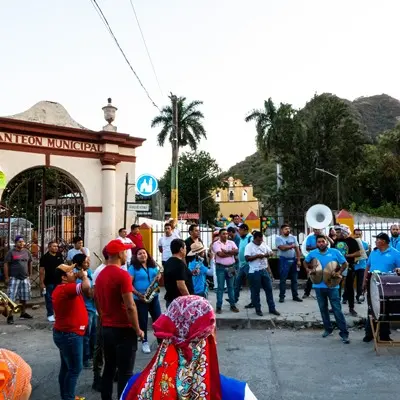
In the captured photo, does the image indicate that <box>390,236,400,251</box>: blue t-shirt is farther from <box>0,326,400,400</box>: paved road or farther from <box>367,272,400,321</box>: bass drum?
<box>367,272,400,321</box>: bass drum

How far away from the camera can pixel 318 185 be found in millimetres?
37375

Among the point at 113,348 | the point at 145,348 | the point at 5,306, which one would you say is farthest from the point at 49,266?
the point at 113,348

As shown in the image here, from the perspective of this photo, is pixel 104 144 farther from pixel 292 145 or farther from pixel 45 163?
pixel 292 145

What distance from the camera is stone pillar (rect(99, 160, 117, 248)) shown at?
466 inches

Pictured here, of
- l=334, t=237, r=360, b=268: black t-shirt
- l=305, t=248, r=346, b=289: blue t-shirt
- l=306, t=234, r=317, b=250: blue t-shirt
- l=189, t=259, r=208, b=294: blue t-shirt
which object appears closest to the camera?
l=305, t=248, r=346, b=289: blue t-shirt

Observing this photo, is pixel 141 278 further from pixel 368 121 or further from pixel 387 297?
pixel 368 121

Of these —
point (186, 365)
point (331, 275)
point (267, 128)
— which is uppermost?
point (267, 128)

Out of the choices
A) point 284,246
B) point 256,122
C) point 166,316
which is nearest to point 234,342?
point 284,246

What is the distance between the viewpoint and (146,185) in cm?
1120

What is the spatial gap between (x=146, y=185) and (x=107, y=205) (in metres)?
1.40

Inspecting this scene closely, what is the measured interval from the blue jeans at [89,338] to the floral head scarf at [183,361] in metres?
3.74

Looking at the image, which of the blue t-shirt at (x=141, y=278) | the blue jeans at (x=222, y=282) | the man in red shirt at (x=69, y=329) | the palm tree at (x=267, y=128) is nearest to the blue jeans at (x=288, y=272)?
the blue jeans at (x=222, y=282)

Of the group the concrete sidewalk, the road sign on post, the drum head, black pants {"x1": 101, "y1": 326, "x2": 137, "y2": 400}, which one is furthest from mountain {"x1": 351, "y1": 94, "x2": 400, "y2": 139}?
black pants {"x1": 101, "y1": 326, "x2": 137, "y2": 400}

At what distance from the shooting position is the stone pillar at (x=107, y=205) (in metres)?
11.8
